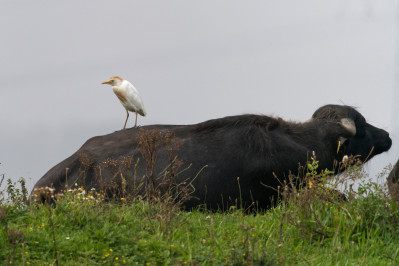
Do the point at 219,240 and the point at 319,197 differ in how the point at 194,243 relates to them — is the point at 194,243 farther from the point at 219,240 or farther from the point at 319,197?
the point at 319,197

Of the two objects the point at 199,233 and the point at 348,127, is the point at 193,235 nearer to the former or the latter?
the point at 199,233

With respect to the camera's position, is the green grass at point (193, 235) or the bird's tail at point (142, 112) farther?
the bird's tail at point (142, 112)

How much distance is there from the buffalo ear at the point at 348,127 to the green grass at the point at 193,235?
113 inches

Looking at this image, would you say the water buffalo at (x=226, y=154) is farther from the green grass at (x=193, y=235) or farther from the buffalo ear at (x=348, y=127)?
the green grass at (x=193, y=235)

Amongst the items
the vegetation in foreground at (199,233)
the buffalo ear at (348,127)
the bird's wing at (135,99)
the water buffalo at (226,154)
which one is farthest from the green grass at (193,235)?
the bird's wing at (135,99)

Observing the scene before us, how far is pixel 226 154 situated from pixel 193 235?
269 cm

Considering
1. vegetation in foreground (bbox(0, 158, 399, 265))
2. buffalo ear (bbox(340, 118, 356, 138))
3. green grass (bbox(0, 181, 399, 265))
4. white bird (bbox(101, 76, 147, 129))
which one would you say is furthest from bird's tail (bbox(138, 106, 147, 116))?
green grass (bbox(0, 181, 399, 265))

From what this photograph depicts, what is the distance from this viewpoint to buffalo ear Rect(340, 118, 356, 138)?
9.64 meters

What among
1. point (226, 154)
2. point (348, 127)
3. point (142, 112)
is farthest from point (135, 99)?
point (348, 127)

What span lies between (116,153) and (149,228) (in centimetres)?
321

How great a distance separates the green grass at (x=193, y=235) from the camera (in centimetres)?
521

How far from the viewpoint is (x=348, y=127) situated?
9.66m

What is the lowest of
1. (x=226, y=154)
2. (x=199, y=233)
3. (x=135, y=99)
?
(x=199, y=233)

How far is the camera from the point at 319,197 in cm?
682
